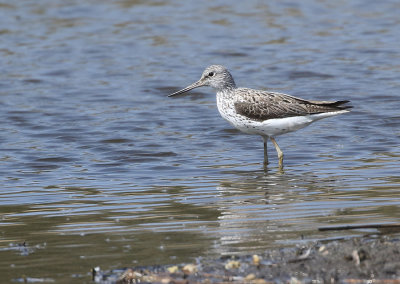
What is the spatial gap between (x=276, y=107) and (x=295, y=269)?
572cm

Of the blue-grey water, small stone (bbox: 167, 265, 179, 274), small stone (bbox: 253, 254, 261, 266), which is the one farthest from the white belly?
small stone (bbox: 167, 265, 179, 274)

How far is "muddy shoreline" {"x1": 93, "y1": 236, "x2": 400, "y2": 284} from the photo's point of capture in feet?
19.8

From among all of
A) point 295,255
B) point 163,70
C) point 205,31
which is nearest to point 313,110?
point 295,255

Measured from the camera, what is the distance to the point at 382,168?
10.6 meters

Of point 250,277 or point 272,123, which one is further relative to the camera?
point 272,123

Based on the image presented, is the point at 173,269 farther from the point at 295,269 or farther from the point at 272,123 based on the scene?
the point at 272,123

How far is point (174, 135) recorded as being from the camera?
43.5 feet

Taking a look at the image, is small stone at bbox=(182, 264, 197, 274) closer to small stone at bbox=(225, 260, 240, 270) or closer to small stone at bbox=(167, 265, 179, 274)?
small stone at bbox=(167, 265, 179, 274)

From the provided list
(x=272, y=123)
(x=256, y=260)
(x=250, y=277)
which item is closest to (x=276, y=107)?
(x=272, y=123)

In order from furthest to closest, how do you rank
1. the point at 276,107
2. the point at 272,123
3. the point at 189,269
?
the point at 276,107 → the point at 272,123 → the point at 189,269

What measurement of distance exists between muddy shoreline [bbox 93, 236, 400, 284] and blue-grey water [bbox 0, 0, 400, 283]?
36 cm

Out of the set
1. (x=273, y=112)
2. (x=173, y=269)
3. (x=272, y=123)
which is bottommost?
(x=272, y=123)

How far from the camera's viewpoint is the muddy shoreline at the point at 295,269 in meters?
6.03

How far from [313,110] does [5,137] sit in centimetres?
490
